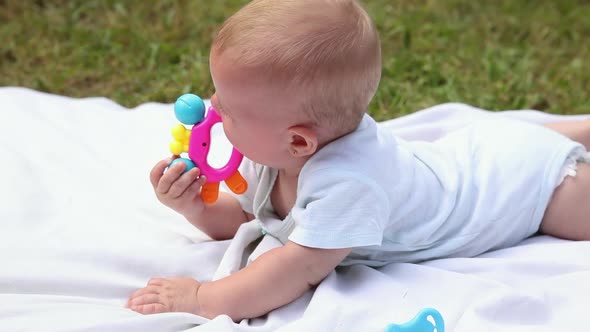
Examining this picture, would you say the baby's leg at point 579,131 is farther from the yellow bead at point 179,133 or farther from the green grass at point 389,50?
the yellow bead at point 179,133

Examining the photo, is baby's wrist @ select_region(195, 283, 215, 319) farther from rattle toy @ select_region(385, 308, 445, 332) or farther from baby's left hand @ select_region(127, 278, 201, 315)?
rattle toy @ select_region(385, 308, 445, 332)

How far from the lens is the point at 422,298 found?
143cm

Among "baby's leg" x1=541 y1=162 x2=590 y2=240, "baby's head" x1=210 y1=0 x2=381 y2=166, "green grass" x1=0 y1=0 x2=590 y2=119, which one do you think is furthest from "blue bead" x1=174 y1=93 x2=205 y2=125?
"green grass" x1=0 y1=0 x2=590 y2=119

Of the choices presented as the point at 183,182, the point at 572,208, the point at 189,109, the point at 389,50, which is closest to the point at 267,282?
the point at 183,182

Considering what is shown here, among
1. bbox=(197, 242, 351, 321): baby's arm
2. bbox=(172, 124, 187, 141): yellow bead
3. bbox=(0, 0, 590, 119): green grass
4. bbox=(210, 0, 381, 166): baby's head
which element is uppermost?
bbox=(210, 0, 381, 166): baby's head

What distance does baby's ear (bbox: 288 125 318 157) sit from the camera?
131 cm

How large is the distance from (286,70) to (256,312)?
452mm

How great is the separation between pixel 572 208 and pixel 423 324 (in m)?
0.50

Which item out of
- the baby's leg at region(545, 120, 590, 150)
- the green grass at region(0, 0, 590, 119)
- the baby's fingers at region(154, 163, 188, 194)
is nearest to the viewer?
the baby's fingers at region(154, 163, 188, 194)

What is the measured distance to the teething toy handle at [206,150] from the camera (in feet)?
4.76

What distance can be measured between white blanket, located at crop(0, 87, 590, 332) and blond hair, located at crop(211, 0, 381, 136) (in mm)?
384

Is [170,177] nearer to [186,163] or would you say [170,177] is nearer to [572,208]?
[186,163]

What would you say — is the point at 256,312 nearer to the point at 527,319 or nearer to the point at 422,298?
the point at 422,298

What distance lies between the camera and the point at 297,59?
1219mm
